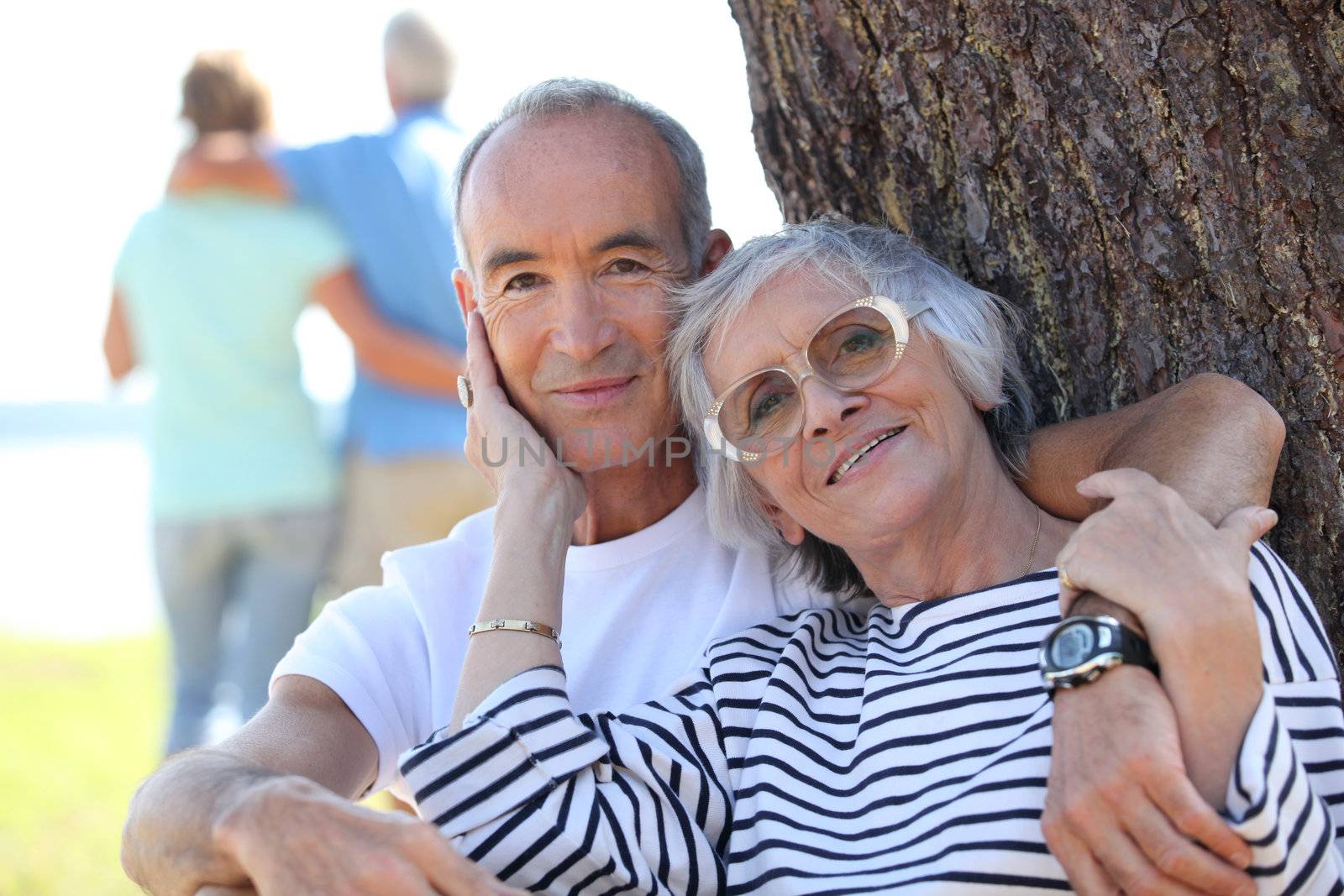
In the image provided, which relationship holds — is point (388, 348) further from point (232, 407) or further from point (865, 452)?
point (865, 452)

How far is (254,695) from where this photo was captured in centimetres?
485

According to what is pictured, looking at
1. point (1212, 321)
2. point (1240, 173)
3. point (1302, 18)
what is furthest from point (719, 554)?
point (1302, 18)

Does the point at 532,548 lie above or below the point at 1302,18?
below

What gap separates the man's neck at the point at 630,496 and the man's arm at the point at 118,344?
9.52ft

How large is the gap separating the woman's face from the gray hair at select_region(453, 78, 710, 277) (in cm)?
42

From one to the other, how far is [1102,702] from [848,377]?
85 centimetres

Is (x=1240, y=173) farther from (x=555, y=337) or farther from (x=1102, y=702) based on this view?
(x=555, y=337)

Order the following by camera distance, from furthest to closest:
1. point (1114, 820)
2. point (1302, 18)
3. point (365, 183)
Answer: point (365, 183) → point (1302, 18) → point (1114, 820)

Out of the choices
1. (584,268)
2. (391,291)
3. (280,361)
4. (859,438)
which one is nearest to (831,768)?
(859,438)

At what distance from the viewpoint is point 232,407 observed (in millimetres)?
4934

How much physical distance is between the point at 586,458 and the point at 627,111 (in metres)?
0.78

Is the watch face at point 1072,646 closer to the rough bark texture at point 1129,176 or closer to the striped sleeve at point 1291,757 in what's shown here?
the striped sleeve at point 1291,757

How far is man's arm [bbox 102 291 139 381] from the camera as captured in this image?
17.0 ft

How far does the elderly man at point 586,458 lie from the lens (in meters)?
2.53
